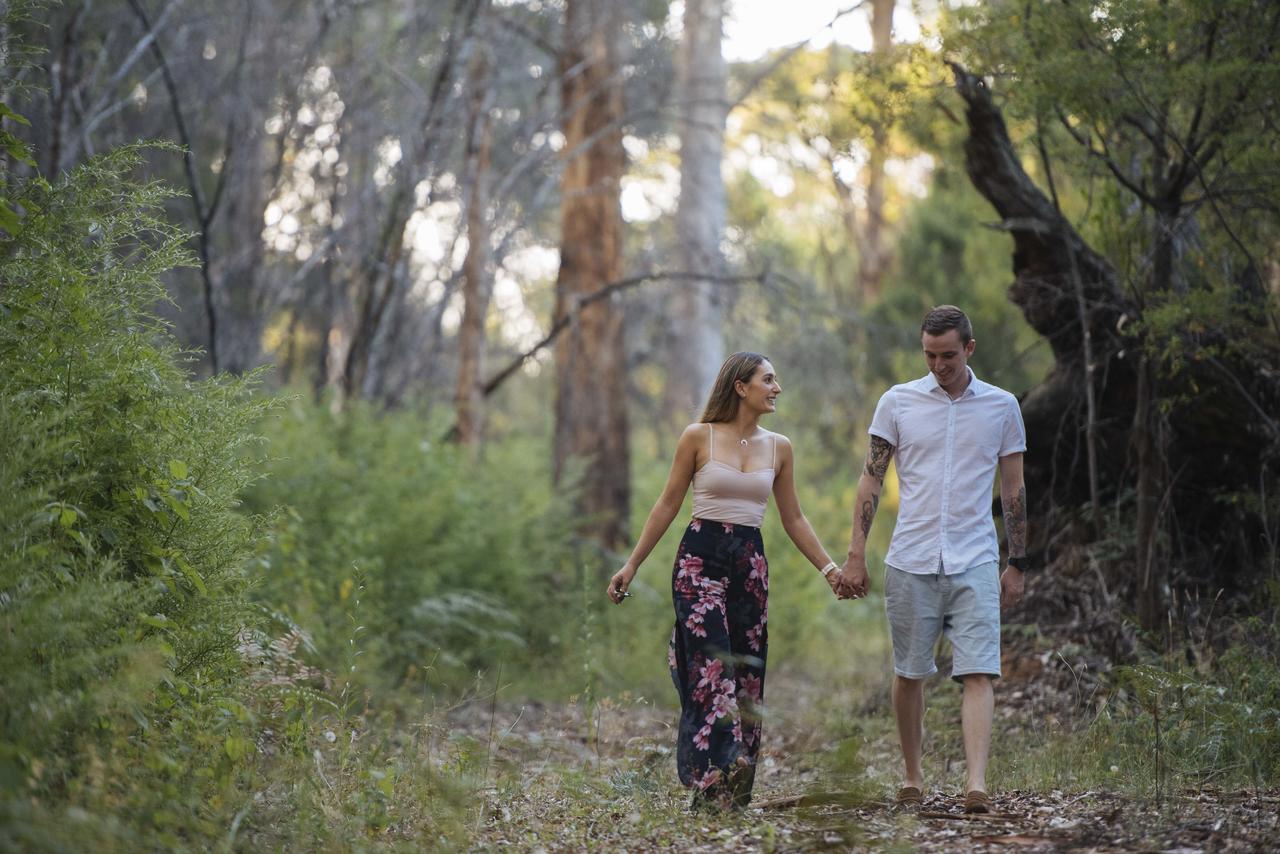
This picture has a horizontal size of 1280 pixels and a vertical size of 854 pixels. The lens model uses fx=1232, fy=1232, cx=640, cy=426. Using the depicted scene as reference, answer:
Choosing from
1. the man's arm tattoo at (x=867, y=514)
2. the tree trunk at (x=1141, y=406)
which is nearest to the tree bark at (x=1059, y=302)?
the tree trunk at (x=1141, y=406)

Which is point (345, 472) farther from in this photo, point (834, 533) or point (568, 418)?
point (834, 533)

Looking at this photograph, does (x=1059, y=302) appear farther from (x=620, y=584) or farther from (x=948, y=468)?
(x=620, y=584)

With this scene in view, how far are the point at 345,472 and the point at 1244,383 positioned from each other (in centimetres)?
731

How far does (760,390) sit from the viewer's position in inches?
232

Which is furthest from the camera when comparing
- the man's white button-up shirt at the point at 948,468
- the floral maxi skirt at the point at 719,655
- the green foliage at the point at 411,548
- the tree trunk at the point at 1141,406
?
the green foliage at the point at 411,548

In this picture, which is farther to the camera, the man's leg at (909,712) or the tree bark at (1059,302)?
the tree bark at (1059,302)

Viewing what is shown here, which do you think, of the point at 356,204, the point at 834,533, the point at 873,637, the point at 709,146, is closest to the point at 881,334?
the point at 834,533

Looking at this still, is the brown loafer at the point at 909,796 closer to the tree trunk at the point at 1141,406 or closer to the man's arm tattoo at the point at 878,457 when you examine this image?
the man's arm tattoo at the point at 878,457

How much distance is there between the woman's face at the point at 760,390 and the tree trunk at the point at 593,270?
9.46 metres

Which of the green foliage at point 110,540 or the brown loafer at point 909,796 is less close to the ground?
the green foliage at point 110,540

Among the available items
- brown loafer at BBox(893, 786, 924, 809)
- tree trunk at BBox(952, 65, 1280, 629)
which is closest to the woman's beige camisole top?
brown loafer at BBox(893, 786, 924, 809)

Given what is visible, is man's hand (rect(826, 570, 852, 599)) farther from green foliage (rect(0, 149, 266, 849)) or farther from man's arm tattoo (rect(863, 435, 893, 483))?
green foliage (rect(0, 149, 266, 849))

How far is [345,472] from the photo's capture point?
1111 cm

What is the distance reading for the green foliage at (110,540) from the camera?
13.0 ft
